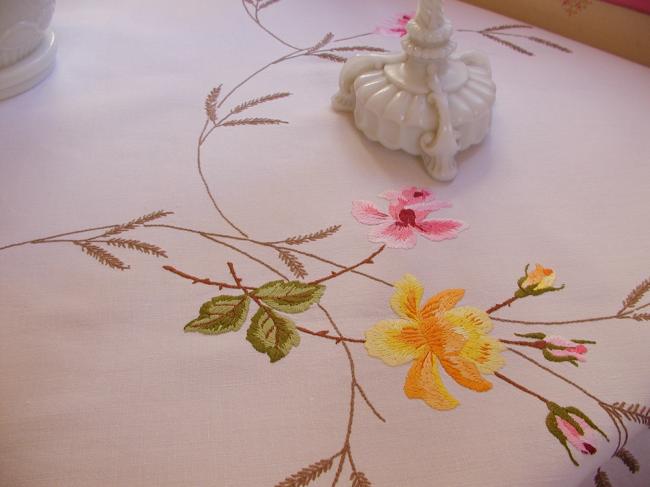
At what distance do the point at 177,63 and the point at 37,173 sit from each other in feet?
0.86

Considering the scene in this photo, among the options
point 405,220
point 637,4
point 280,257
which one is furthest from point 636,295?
point 637,4

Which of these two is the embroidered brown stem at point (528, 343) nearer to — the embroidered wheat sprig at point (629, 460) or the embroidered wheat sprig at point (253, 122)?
the embroidered wheat sprig at point (629, 460)

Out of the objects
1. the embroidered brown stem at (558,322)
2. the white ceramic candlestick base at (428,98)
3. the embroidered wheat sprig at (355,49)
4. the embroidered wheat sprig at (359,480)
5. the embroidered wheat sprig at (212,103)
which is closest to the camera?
the embroidered wheat sprig at (359,480)

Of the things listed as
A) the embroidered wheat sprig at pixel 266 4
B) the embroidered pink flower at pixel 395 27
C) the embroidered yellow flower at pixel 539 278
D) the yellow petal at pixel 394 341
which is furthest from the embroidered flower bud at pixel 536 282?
the embroidered wheat sprig at pixel 266 4

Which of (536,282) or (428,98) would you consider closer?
(536,282)

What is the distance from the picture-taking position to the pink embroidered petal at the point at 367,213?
70 cm

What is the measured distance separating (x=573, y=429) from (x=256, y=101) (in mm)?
538

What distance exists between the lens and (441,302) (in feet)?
2.03

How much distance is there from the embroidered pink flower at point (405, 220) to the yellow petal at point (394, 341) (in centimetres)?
10

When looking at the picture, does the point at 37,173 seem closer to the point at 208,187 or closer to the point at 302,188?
the point at 208,187

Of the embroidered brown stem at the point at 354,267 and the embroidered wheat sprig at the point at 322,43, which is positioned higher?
the embroidered wheat sprig at the point at 322,43

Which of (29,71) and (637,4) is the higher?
(637,4)

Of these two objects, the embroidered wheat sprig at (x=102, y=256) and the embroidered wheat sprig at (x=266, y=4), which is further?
the embroidered wheat sprig at (x=266, y=4)

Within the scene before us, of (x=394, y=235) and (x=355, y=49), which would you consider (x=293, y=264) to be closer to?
(x=394, y=235)
